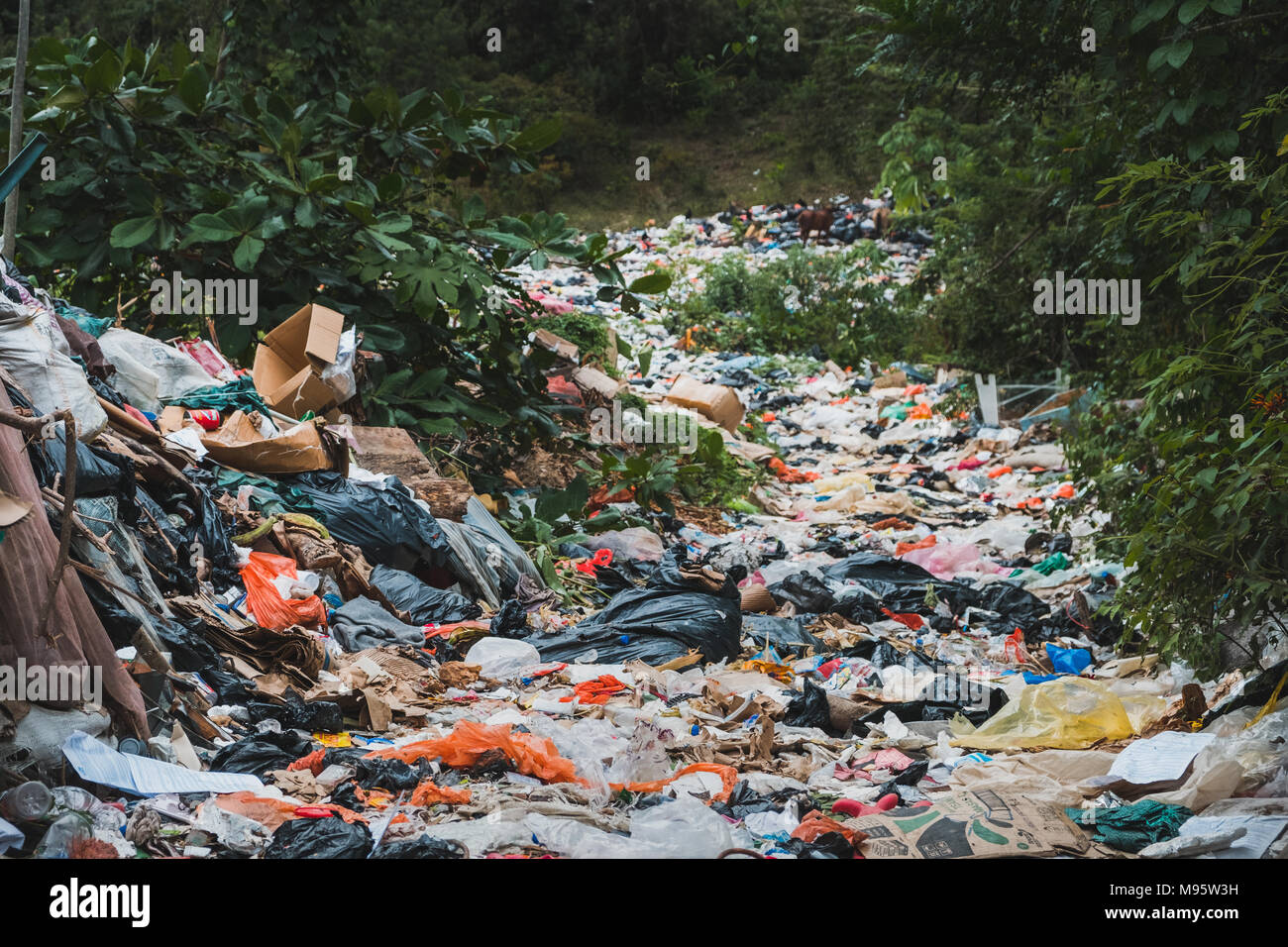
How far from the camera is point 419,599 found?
4.16 m

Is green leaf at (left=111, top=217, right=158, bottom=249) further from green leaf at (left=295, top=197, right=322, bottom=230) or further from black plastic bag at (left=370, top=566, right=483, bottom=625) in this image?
black plastic bag at (left=370, top=566, right=483, bottom=625)

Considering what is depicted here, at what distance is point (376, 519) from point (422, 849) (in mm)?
2324

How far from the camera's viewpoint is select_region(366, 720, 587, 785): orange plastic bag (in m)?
2.69

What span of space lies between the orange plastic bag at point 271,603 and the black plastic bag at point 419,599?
426 mm

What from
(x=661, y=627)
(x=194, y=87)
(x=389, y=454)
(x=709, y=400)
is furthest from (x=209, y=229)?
(x=709, y=400)

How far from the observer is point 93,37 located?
515 cm

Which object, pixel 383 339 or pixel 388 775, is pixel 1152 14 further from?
pixel 383 339

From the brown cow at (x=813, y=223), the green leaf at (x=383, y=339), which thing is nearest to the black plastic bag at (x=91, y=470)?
the green leaf at (x=383, y=339)

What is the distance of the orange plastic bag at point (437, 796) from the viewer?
98.0 inches

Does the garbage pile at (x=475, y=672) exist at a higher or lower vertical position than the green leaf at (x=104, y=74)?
lower

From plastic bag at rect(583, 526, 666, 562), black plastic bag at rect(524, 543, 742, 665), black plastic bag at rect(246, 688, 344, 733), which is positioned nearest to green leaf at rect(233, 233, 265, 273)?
plastic bag at rect(583, 526, 666, 562)

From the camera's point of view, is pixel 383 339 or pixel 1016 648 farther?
pixel 383 339

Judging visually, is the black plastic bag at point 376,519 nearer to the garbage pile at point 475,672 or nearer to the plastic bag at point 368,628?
the garbage pile at point 475,672

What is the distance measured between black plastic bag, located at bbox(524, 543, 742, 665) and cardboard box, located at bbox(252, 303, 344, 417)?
1.69 m
